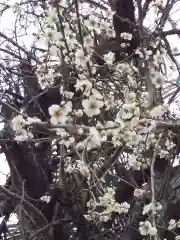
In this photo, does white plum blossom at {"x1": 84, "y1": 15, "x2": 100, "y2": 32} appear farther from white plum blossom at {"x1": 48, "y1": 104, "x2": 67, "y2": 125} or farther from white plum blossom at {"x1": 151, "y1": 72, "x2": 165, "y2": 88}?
white plum blossom at {"x1": 48, "y1": 104, "x2": 67, "y2": 125}

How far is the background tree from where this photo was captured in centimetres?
225

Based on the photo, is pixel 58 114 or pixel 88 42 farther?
pixel 88 42

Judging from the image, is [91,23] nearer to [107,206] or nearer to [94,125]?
[94,125]

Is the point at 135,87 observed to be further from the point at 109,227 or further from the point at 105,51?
the point at 109,227

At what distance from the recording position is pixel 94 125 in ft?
10.6

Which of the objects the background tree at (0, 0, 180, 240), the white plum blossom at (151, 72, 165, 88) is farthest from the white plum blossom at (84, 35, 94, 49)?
the white plum blossom at (151, 72, 165, 88)

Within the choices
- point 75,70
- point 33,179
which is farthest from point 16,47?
point 75,70

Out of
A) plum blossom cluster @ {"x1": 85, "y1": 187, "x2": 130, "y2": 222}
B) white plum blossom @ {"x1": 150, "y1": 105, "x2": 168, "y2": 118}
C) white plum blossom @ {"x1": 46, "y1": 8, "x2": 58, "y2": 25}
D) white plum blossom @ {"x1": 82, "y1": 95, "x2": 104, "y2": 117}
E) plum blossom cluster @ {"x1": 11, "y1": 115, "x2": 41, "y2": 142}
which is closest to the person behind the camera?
white plum blossom @ {"x1": 150, "y1": 105, "x2": 168, "y2": 118}

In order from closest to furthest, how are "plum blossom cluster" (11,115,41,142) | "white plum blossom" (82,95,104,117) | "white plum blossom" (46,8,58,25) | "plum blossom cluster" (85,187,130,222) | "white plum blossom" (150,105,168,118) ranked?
1. "white plum blossom" (150,105,168,118)
2. "white plum blossom" (82,95,104,117)
3. "plum blossom cluster" (11,115,41,142)
4. "white plum blossom" (46,8,58,25)
5. "plum blossom cluster" (85,187,130,222)

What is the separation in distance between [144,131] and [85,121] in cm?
123

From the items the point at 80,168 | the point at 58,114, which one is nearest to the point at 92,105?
the point at 58,114

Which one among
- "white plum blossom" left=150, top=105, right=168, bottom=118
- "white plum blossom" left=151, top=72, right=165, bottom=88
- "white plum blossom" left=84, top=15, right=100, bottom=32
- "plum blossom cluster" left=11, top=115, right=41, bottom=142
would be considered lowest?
"white plum blossom" left=150, top=105, right=168, bottom=118

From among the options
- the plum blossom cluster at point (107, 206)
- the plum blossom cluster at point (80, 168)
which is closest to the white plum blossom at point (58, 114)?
the plum blossom cluster at point (80, 168)

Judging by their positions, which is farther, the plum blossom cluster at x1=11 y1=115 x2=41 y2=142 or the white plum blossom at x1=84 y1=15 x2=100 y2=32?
the white plum blossom at x1=84 y1=15 x2=100 y2=32
